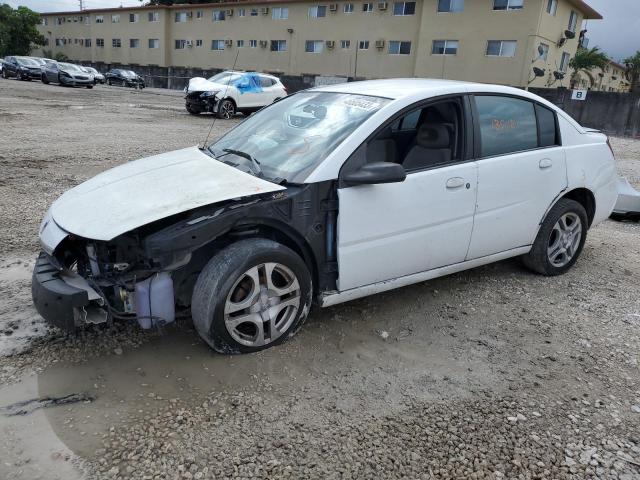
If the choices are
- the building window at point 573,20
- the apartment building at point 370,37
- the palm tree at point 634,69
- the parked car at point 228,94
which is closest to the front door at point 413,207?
the parked car at point 228,94

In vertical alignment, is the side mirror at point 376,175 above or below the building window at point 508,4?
below

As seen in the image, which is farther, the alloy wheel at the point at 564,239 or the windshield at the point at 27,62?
the windshield at the point at 27,62

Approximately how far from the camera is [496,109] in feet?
13.0

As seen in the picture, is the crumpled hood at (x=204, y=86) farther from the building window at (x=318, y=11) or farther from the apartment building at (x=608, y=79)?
the apartment building at (x=608, y=79)

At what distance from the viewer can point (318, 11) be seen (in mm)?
40188

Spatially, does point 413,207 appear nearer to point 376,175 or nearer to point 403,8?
point 376,175

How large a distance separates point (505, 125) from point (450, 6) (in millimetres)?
33953

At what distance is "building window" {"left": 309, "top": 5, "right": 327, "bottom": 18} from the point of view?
39.9 meters

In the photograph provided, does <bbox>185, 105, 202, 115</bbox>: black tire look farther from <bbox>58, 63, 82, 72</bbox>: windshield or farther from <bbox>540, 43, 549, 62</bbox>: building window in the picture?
<bbox>540, 43, 549, 62</bbox>: building window

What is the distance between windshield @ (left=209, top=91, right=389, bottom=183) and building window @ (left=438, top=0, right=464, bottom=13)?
33.7 meters

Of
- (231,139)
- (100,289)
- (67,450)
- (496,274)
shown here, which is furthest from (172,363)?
(496,274)

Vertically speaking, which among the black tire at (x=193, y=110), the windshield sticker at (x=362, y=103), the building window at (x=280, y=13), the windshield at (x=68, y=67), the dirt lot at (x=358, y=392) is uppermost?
the building window at (x=280, y=13)

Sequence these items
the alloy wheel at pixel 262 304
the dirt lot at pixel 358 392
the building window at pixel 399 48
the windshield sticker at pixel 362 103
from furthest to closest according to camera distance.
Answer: the building window at pixel 399 48, the windshield sticker at pixel 362 103, the alloy wheel at pixel 262 304, the dirt lot at pixel 358 392

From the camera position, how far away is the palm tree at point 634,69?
187 ft
